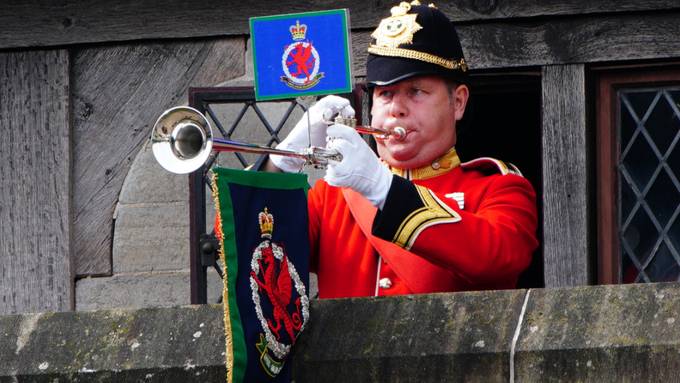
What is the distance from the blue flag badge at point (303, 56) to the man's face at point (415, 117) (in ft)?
1.31

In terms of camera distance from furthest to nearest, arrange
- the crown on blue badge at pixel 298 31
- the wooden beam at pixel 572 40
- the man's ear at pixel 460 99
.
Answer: the wooden beam at pixel 572 40, the man's ear at pixel 460 99, the crown on blue badge at pixel 298 31

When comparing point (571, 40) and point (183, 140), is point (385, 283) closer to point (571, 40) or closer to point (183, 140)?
point (183, 140)

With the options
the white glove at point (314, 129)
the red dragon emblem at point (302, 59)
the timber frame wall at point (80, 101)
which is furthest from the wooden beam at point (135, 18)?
the red dragon emblem at point (302, 59)

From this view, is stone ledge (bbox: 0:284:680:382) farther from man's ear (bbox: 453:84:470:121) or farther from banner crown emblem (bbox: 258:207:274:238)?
man's ear (bbox: 453:84:470:121)

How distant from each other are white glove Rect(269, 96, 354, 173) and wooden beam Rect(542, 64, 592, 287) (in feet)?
6.45

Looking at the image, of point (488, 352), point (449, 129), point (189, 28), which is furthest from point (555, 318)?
point (189, 28)

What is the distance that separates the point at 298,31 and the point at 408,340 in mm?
965

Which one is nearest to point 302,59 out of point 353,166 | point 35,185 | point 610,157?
point 353,166

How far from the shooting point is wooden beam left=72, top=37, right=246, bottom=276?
7.18 meters

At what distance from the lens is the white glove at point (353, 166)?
454 centimetres

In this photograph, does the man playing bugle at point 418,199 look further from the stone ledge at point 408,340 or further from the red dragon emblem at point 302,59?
the stone ledge at point 408,340

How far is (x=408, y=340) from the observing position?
4.34 metres

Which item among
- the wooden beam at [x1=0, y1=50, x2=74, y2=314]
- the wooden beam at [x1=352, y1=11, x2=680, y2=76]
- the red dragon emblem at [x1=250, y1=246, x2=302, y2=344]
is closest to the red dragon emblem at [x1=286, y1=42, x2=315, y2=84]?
the red dragon emblem at [x1=250, y1=246, x2=302, y2=344]

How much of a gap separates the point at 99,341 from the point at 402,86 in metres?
1.21
